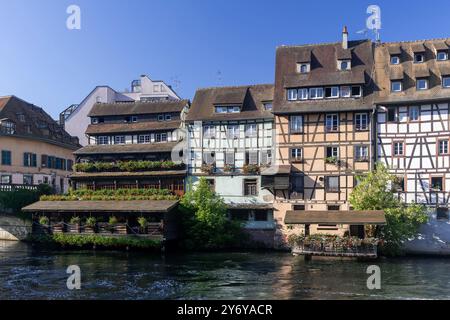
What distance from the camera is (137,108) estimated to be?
50.2 m

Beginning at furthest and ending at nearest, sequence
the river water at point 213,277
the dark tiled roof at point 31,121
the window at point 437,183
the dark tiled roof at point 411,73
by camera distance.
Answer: the dark tiled roof at point 31,121 → the dark tiled roof at point 411,73 → the window at point 437,183 → the river water at point 213,277

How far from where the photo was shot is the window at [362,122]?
4050cm

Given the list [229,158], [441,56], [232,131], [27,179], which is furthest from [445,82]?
[27,179]

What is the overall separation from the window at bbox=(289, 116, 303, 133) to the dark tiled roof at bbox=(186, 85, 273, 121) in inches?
81.0

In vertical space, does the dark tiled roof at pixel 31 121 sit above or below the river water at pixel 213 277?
above

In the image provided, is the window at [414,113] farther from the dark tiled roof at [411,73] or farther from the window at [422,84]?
the window at [422,84]

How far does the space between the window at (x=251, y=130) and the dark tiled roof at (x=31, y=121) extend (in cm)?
2561

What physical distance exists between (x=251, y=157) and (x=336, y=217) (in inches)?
413

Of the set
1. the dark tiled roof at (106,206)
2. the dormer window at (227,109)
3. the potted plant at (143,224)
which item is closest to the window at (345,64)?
→ the dormer window at (227,109)

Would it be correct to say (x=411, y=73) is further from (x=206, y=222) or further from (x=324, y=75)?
(x=206, y=222)

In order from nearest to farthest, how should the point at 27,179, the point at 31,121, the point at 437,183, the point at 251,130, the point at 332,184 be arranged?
the point at 437,183, the point at 332,184, the point at 251,130, the point at 27,179, the point at 31,121

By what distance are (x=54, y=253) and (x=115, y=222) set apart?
17.6ft
